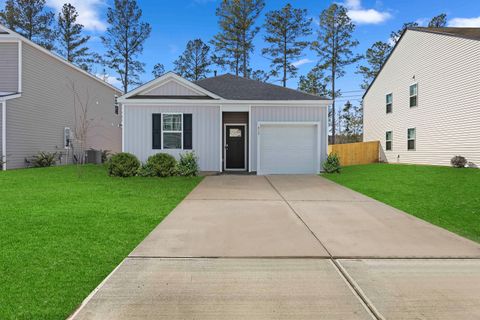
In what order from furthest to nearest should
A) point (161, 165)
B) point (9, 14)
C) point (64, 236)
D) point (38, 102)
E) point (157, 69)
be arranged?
A: point (157, 69), point (9, 14), point (38, 102), point (161, 165), point (64, 236)

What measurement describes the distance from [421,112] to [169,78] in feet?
44.9

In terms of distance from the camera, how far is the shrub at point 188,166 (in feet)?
41.7

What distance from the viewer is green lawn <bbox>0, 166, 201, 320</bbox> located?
2.90 meters

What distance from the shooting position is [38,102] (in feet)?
53.9

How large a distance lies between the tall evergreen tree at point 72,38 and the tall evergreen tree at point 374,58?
87.9 ft

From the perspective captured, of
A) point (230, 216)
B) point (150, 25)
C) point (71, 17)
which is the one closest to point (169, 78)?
point (230, 216)

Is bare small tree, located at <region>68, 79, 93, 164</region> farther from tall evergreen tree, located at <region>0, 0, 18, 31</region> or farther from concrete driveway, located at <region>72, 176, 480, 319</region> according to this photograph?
concrete driveway, located at <region>72, 176, 480, 319</region>

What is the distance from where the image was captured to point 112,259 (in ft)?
12.7

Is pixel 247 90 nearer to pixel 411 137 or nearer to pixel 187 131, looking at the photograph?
pixel 187 131

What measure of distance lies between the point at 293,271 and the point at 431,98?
1712 centimetres

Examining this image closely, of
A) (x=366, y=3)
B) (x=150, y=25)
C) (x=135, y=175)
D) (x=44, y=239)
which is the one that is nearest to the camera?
(x=44, y=239)

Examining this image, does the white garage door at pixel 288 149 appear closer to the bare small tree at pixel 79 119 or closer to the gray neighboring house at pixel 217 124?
the gray neighboring house at pixel 217 124

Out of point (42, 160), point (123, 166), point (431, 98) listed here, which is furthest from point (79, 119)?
point (431, 98)

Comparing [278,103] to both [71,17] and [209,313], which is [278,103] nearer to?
[209,313]
